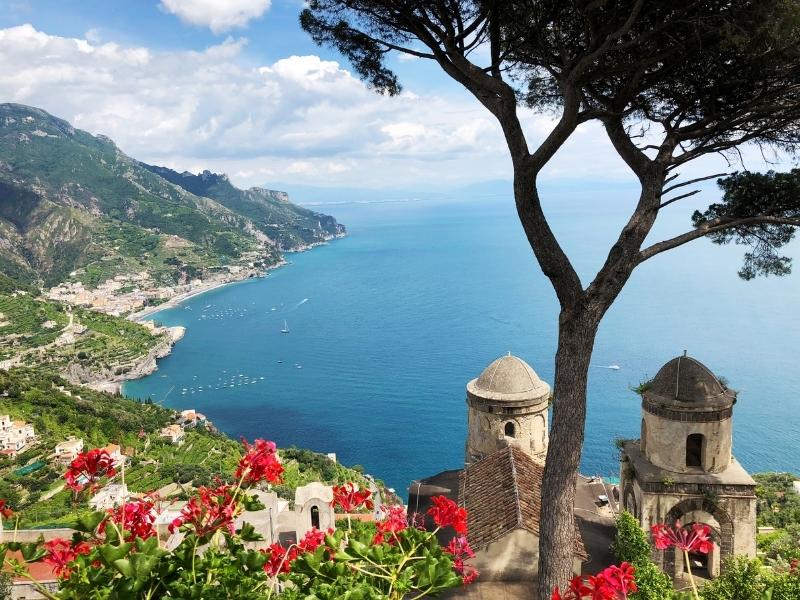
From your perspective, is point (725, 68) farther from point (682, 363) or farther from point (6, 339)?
point (6, 339)

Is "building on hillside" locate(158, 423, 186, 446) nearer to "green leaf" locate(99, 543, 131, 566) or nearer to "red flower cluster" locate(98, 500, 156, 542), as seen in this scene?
"red flower cluster" locate(98, 500, 156, 542)

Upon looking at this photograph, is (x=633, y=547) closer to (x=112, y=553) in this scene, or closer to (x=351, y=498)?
(x=351, y=498)

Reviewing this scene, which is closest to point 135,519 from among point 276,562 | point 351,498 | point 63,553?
point 63,553

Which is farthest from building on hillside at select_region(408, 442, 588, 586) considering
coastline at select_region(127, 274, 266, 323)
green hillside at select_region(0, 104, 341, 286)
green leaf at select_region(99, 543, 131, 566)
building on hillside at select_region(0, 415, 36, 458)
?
green hillside at select_region(0, 104, 341, 286)

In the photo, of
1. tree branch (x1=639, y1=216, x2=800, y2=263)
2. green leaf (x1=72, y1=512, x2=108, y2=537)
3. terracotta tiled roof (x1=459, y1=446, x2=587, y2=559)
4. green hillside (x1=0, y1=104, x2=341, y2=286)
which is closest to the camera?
green leaf (x1=72, y1=512, x2=108, y2=537)

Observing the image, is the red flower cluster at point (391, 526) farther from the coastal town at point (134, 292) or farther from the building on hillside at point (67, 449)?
the coastal town at point (134, 292)

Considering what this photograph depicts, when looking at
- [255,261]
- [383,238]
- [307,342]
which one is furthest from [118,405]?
[383,238]
